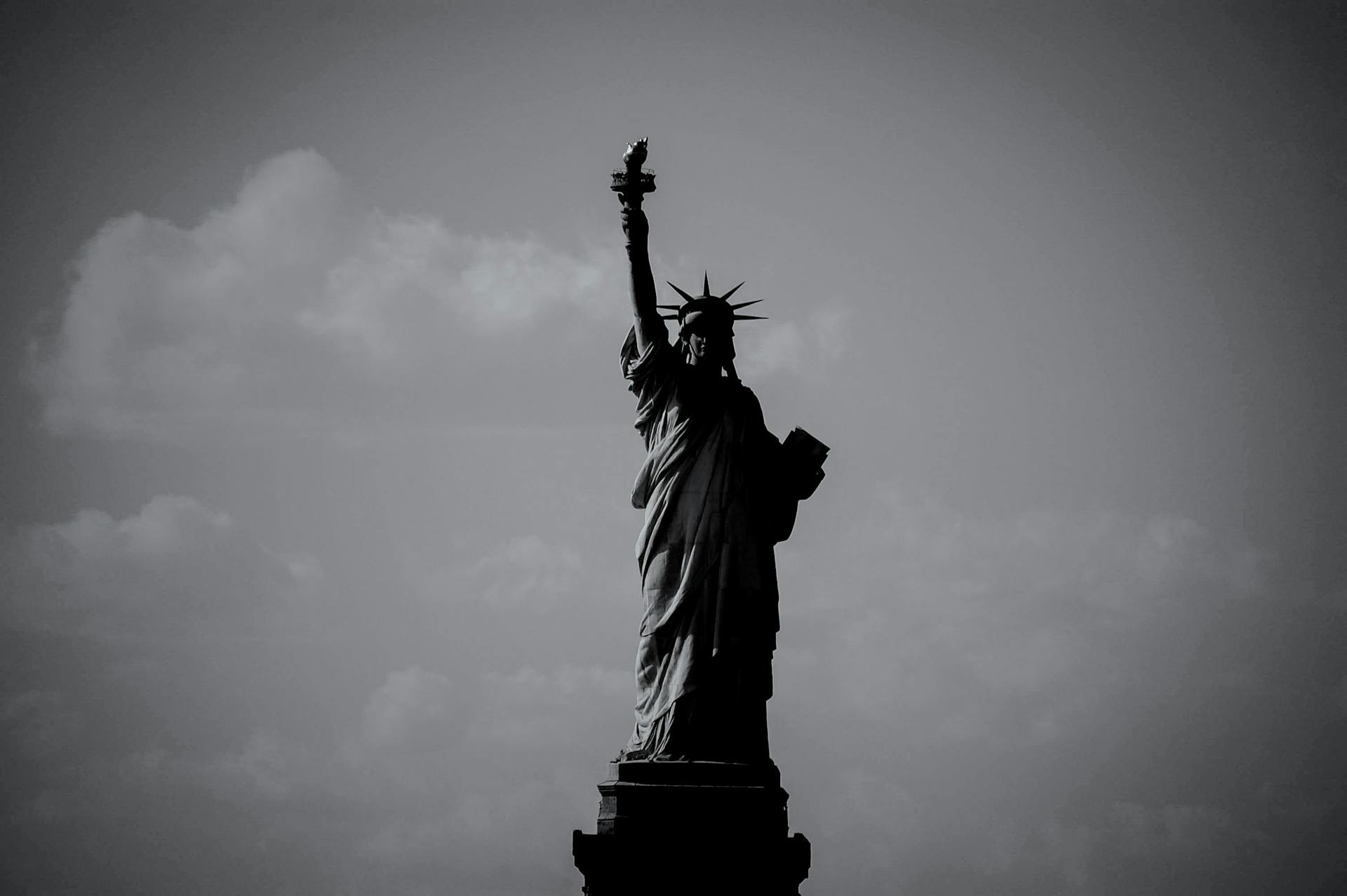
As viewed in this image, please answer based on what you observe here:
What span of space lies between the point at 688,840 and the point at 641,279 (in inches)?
230

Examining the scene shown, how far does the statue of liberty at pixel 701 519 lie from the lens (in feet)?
55.0

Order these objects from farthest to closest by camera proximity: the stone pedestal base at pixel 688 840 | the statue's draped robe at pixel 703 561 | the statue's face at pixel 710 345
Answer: the statue's face at pixel 710 345, the statue's draped robe at pixel 703 561, the stone pedestal base at pixel 688 840

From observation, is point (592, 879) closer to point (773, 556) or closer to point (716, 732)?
point (716, 732)

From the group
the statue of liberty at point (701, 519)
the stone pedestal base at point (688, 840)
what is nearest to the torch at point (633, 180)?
the statue of liberty at point (701, 519)

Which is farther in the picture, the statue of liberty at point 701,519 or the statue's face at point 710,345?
the statue's face at point 710,345

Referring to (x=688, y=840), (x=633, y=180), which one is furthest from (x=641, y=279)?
(x=688, y=840)

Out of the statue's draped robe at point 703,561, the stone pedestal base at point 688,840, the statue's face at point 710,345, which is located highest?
the statue's face at point 710,345

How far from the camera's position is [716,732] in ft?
54.6

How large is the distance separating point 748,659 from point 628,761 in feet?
5.42

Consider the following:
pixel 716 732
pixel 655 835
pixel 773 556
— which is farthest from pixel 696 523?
pixel 655 835

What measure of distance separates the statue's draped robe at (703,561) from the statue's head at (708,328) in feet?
0.93

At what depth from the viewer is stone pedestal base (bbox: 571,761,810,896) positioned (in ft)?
52.4

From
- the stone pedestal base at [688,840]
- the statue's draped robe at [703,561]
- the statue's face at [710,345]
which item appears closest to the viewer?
the stone pedestal base at [688,840]

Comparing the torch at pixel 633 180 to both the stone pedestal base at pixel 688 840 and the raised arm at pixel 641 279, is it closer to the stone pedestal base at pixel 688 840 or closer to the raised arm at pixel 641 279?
the raised arm at pixel 641 279
